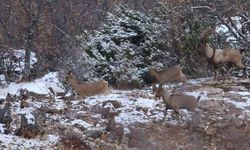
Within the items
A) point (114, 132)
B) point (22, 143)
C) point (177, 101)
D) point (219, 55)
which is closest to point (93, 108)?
point (114, 132)

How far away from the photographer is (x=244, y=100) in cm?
955

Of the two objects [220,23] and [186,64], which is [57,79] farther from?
[220,23]

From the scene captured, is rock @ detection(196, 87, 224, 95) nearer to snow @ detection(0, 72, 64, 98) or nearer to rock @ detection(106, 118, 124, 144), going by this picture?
rock @ detection(106, 118, 124, 144)

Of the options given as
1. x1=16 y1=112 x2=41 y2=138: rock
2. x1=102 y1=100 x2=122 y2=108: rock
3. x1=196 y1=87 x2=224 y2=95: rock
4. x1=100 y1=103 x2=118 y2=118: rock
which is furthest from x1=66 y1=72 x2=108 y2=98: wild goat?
x1=16 y1=112 x2=41 y2=138: rock

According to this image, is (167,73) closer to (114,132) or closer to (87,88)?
(87,88)

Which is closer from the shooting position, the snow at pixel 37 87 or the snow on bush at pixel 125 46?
the snow at pixel 37 87

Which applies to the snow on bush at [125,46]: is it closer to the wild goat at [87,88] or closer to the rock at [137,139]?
the wild goat at [87,88]

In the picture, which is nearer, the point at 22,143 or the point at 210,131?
the point at 22,143

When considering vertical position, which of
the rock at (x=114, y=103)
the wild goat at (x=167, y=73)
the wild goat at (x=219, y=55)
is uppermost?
the wild goat at (x=219, y=55)

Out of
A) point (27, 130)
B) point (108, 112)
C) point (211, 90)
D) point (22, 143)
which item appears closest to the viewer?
point (22, 143)

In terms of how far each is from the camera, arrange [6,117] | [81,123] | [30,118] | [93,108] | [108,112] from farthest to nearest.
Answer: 1. [93,108]
2. [108,112]
3. [81,123]
4. [30,118]
5. [6,117]

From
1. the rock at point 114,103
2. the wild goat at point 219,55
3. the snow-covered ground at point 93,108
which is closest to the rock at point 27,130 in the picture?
the snow-covered ground at point 93,108

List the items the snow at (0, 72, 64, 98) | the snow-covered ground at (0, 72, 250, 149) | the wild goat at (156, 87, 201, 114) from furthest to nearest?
1. the snow at (0, 72, 64, 98)
2. the wild goat at (156, 87, 201, 114)
3. the snow-covered ground at (0, 72, 250, 149)

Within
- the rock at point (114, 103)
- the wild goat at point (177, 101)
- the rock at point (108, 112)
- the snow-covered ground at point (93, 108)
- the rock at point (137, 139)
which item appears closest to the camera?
the snow-covered ground at point (93, 108)
